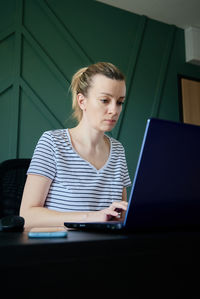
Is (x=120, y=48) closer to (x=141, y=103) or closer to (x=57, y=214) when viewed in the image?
(x=141, y=103)

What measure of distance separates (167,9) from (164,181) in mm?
2920

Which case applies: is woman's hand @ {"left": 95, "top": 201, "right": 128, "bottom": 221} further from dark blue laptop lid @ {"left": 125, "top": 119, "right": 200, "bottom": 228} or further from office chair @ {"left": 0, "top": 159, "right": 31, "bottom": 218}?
office chair @ {"left": 0, "top": 159, "right": 31, "bottom": 218}

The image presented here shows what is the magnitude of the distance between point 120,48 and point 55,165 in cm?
206

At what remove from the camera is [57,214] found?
36.4 inches

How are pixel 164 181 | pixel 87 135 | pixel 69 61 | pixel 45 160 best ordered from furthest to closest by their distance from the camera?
pixel 69 61, pixel 87 135, pixel 45 160, pixel 164 181

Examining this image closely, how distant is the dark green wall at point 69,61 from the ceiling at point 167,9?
60mm

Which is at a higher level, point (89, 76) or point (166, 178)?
point (89, 76)

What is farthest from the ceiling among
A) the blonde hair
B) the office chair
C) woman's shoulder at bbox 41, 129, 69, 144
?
the office chair

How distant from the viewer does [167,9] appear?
3.00 meters

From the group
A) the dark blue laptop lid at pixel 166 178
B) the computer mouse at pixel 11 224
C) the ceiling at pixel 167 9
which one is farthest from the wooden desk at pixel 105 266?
the ceiling at pixel 167 9

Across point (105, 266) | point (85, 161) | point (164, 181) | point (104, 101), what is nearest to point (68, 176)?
point (85, 161)

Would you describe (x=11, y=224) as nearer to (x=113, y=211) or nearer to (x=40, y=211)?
(x=113, y=211)

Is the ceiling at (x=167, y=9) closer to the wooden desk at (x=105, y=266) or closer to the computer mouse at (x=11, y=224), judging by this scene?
the computer mouse at (x=11, y=224)

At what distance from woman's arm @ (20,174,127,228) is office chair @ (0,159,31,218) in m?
0.16
